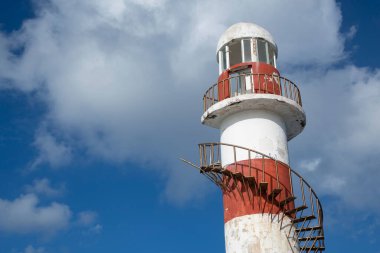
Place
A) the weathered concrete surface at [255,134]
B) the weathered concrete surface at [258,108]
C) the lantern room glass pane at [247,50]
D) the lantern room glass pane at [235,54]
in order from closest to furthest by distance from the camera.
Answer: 1. the weathered concrete surface at [255,134]
2. the weathered concrete surface at [258,108]
3. the lantern room glass pane at [247,50]
4. the lantern room glass pane at [235,54]

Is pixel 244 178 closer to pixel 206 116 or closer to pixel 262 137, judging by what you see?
pixel 262 137

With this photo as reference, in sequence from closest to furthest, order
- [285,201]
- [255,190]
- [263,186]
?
[263,186] < [285,201] < [255,190]

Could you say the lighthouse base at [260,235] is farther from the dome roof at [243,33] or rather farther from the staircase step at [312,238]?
the dome roof at [243,33]

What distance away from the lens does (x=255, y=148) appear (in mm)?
22031

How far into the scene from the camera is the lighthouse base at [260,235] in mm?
20281

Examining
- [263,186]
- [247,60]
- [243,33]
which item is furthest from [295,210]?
[243,33]

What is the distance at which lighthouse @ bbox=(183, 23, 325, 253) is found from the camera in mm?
20734

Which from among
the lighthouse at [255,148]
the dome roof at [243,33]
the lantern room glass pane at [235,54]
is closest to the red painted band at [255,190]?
the lighthouse at [255,148]

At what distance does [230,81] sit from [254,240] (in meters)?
7.38

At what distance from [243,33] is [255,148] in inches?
234

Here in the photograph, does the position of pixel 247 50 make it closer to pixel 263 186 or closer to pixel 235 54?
pixel 235 54

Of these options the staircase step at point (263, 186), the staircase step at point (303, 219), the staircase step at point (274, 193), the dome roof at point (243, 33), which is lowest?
the staircase step at point (303, 219)

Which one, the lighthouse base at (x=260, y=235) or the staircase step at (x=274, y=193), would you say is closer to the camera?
the lighthouse base at (x=260, y=235)

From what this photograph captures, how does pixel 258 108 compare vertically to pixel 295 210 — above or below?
above
